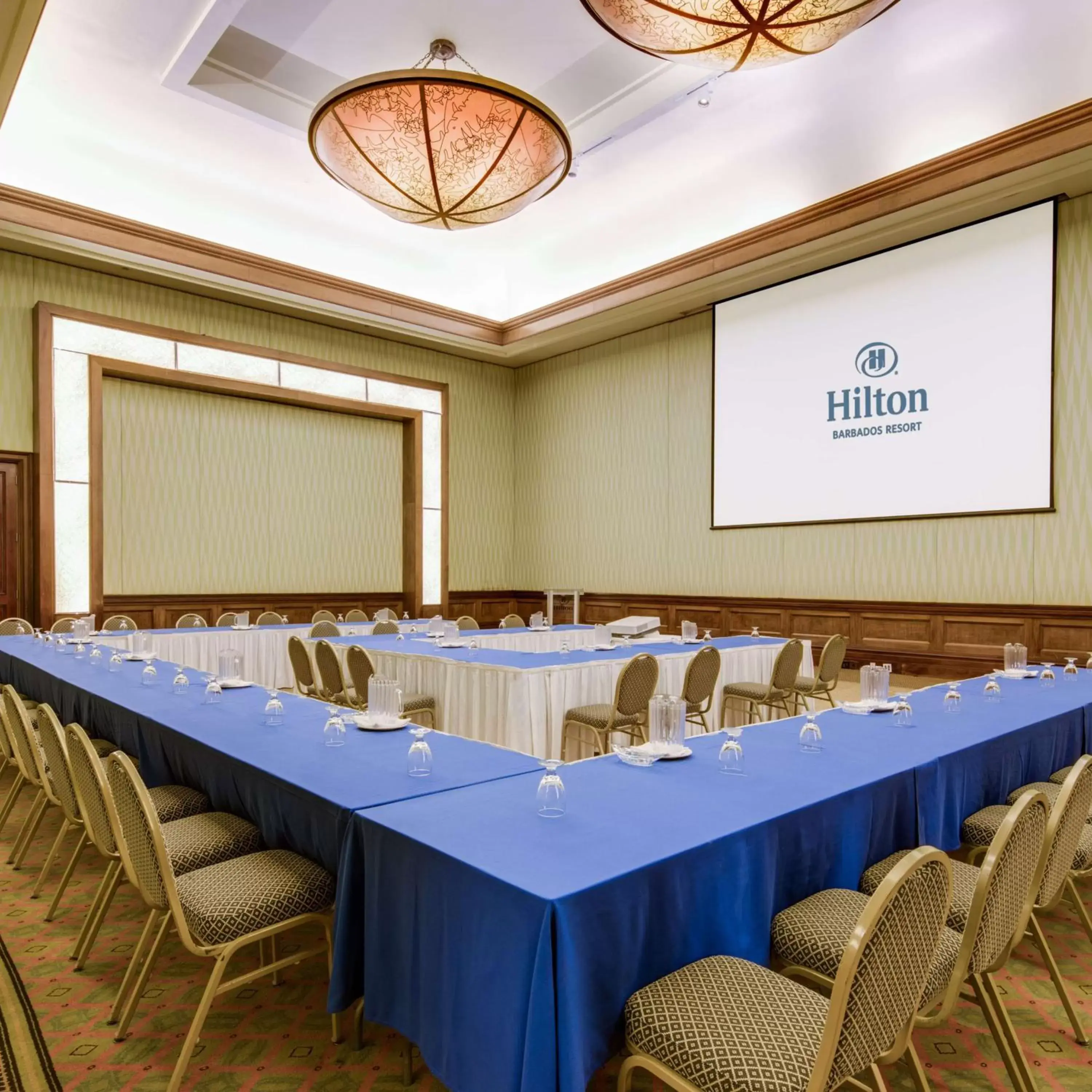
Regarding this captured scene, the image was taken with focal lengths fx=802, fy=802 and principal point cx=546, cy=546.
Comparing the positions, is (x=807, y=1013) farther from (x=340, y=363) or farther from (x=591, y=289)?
(x=340, y=363)

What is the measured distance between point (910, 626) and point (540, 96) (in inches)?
236

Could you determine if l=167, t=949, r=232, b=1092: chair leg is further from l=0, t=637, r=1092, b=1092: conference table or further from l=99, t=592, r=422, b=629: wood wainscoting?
l=99, t=592, r=422, b=629: wood wainscoting

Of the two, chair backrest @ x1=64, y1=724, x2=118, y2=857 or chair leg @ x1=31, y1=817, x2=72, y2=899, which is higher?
chair backrest @ x1=64, y1=724, x2=118, y2=857

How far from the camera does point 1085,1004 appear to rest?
2562 millimetres

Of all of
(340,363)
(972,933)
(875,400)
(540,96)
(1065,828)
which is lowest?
(972,933)

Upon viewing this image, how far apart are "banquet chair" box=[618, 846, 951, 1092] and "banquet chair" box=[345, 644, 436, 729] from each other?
3622 mm

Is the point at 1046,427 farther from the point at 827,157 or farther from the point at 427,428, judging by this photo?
the point at 427,428

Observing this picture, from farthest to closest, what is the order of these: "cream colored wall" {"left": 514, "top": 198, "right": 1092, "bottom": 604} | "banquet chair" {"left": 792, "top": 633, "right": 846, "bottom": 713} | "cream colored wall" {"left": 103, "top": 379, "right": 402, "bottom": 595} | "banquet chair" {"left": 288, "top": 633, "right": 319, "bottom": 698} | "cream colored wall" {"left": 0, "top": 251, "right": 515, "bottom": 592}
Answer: "cream colored wall" {"left": 103, "top": 379, "right": 402, "bottom": 595} → "cream colored wall" {"left": 0, "top": 251, "right": 515, "bottom": 592} → "cream colored wall" {"left": 514, "top": 198, "right": 1092, "bottom": 604} → "banquet chair" {"left": 792, "top": 633, "right": 846, "bottom": 713} → "banquet chair" {"left": 288, "top": 633, "right": 319, "bottom": 698}

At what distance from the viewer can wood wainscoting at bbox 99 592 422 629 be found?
29.0 feet

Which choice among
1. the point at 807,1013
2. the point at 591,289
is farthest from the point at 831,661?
the point at 591,289

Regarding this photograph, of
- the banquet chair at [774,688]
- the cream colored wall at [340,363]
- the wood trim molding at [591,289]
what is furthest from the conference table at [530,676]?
the cream colored wall at [340,363]

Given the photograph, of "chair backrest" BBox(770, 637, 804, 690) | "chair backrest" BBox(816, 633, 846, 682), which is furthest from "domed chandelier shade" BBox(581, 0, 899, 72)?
"chair backrest" BBox(816, 633, 846, 682)

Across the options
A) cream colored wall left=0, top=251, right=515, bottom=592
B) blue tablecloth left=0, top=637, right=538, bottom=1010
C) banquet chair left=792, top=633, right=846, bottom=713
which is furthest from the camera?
cream colored wall left=0, top=251, right=515, bottom=592

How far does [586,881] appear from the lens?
5.17 ft
